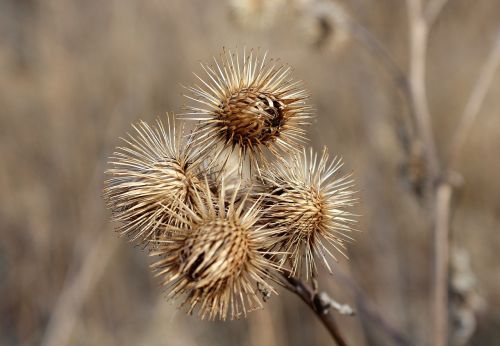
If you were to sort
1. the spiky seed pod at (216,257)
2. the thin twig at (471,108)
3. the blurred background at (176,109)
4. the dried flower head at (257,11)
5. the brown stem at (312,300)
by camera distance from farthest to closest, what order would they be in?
the blurred background at (176,109) → the dried flower head at (257,11) → the thin twig at (471,108) → the brown stem at (312,300) → the spiky seed pod at (216,257)

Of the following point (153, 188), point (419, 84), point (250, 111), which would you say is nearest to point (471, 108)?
point (419, 84)

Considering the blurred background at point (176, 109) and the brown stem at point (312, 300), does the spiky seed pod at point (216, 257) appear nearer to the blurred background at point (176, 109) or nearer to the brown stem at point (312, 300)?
the brown stem at point (312, 300)

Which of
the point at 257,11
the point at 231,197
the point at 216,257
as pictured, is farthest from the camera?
the point at 257,11

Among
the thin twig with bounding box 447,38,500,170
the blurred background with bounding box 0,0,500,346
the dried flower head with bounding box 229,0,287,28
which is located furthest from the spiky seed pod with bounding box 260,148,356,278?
the dried flower head with bounding box 229,0,287,28

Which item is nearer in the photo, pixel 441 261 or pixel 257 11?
pixel 441 261

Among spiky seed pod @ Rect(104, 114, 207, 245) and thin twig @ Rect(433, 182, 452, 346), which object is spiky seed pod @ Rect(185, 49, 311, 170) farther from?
thin twig @ Rect(433, 182, 452, 346)

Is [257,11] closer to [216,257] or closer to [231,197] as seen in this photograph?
[231,197]

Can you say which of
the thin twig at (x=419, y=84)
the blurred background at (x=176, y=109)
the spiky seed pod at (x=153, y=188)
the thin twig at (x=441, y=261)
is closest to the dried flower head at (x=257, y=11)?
the blurred background at (x=176, y=109)

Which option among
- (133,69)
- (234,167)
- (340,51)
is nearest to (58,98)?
(133,69)
